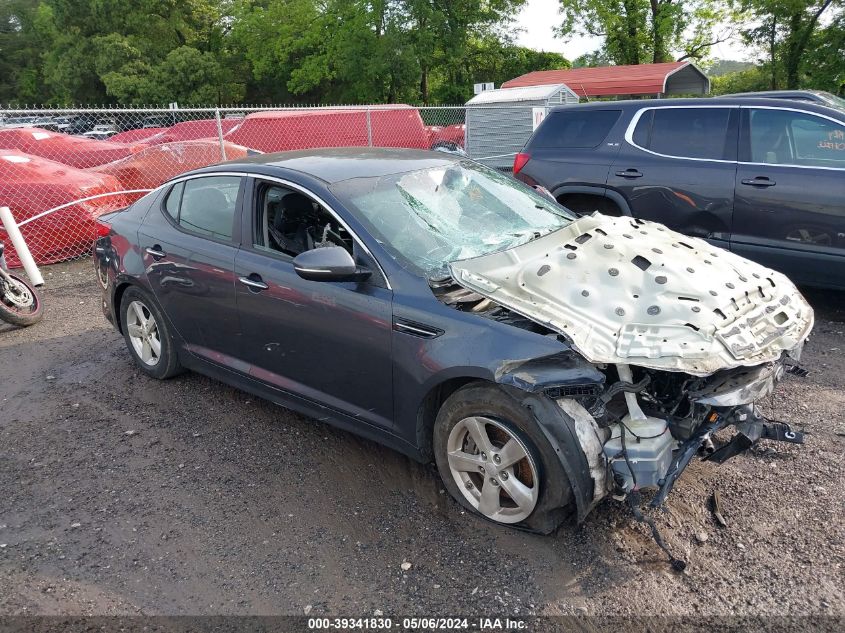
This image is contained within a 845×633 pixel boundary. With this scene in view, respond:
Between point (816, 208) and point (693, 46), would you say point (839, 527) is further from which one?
point (693, 46)

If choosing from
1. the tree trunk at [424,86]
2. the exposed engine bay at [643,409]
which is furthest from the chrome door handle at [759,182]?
the tree trunk at [424,86]

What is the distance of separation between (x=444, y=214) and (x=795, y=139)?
152 inches

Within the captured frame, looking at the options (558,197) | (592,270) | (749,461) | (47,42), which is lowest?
(749,461)

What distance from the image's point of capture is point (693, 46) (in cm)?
3262

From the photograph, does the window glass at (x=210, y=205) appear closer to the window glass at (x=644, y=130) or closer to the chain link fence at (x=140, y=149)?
the chain link fence at (x=140, y=149)

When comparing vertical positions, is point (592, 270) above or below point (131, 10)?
below

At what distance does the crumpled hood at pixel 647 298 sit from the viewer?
8.94 ft

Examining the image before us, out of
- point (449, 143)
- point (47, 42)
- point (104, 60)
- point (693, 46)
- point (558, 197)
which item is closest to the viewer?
point (558, 197)

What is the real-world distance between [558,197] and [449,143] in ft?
37.2

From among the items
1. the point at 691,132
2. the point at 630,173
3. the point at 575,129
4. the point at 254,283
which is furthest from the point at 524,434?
the point at 575,129

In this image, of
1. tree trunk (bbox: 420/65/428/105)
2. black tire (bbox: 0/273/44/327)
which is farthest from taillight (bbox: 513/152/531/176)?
tree trunk (bbox: 420/65/428/105)

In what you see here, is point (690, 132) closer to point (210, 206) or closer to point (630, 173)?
point (630, 173)

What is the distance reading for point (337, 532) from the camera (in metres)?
3.22

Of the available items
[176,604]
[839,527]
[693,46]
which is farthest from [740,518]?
[693,46]
